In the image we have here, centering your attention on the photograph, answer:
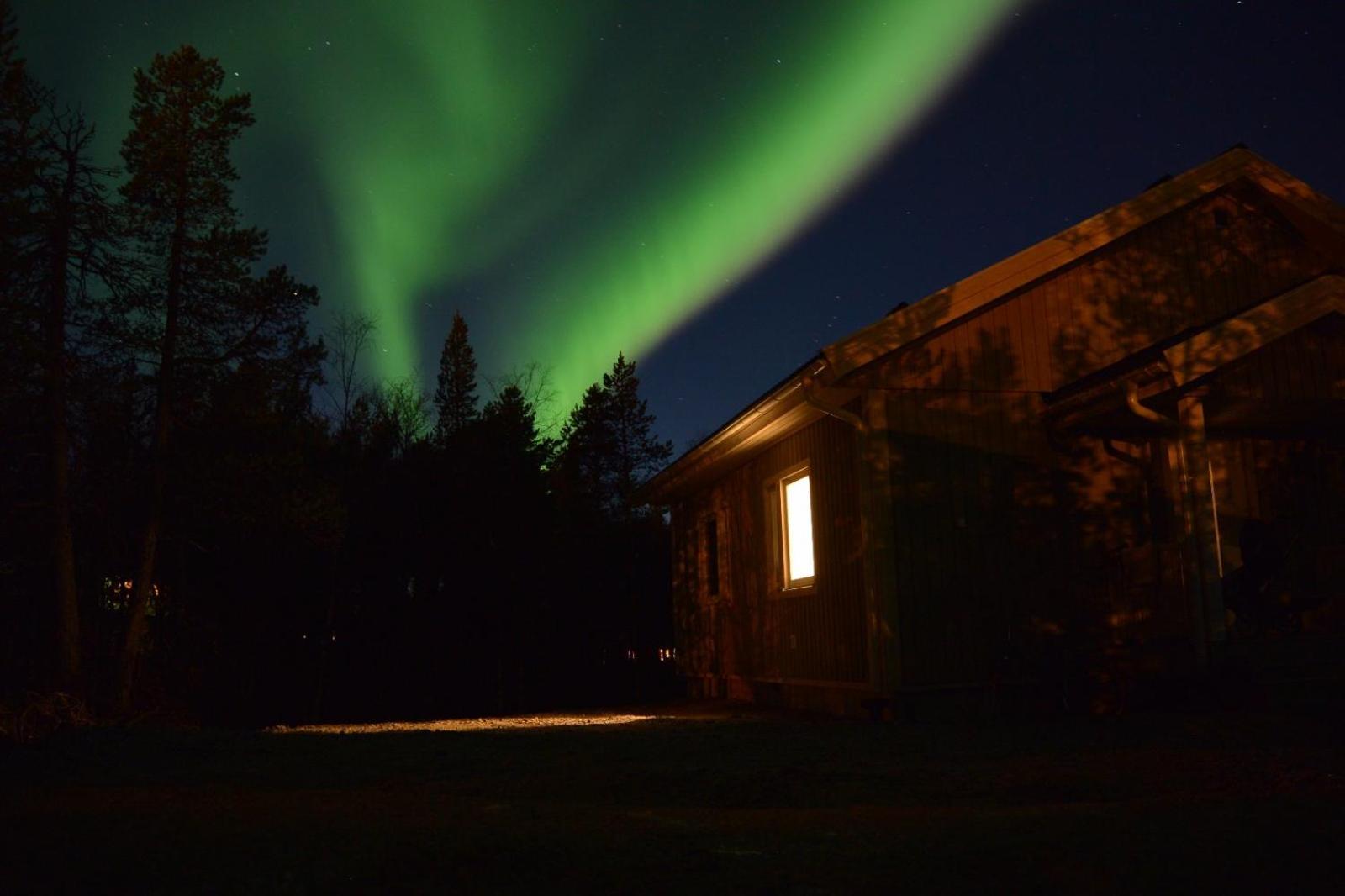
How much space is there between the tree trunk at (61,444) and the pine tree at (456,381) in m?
20.4

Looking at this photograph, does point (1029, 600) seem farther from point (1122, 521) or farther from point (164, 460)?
point (164, 460)

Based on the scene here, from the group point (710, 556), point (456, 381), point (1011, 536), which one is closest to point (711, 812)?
point (1011, 536)

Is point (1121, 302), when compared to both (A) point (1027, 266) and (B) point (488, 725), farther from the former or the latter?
(B) point (488, 725)

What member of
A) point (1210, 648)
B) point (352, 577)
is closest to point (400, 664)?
point (352, 577)

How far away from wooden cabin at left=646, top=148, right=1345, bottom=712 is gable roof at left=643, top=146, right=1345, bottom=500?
1.0 inches

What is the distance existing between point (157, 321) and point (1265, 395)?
48.0 feet

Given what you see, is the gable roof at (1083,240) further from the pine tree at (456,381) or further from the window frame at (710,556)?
the pine tree at (456,381)

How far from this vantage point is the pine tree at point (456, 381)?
1489 inches

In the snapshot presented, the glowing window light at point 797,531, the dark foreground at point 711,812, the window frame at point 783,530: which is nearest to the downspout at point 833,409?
the window frame at point 783,530

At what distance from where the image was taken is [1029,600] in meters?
11.3

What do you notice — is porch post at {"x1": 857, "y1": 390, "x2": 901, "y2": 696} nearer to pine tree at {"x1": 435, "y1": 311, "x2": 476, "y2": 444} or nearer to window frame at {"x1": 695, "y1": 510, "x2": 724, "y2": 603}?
window frame at {"x1": 695, "y1": 510, "x2": 724, "y2": 603}

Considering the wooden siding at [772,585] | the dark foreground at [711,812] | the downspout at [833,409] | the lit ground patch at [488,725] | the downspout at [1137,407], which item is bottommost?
the lit ground patch at [488,725]

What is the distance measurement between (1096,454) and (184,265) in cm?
1305

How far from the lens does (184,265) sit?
1712cm
